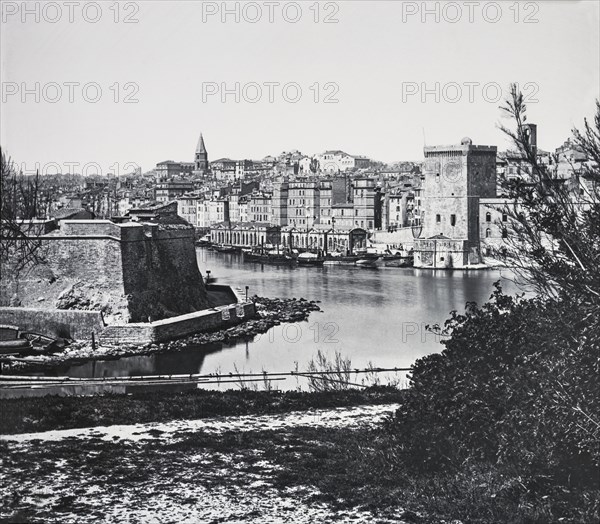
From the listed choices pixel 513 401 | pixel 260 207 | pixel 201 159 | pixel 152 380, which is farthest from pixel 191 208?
pixel 513 401

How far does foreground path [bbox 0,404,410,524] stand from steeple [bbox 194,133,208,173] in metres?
75.6

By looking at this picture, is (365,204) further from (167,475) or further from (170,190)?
(167,475)

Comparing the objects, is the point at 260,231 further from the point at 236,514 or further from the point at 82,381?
the point at 236,514

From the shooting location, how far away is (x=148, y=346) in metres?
14.9

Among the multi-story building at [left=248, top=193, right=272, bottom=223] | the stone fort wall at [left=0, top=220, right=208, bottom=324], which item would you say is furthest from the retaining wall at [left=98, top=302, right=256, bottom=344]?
the multi-story building at [left=248, top=193, right=272, bottom=223]

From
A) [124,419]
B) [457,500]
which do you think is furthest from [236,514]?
[124,419]

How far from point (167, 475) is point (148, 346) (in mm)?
9751

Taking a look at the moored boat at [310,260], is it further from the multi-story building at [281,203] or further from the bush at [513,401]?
the bush at [513,401]

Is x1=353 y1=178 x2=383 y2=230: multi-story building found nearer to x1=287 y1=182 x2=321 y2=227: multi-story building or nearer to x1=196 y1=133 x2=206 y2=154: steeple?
x1=287 y1=182 x2=321 y2=227: multi-story building

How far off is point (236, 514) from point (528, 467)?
1.72m

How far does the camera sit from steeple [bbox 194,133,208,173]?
8269 centimetres

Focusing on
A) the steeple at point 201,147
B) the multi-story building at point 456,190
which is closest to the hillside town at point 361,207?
the multi-story building at point 456,190

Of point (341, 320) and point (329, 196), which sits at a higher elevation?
point (329, 196)

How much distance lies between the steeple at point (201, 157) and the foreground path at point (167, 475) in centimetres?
7563
